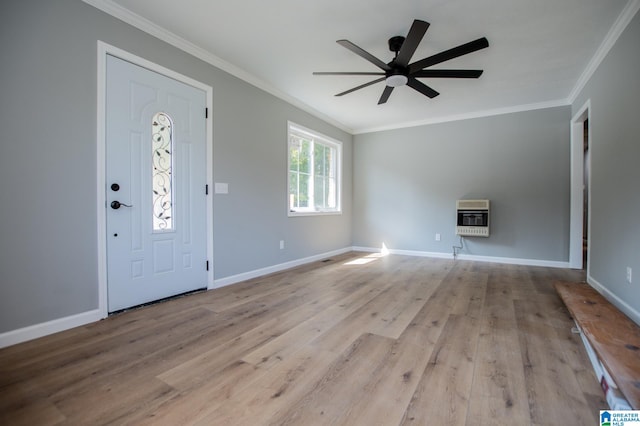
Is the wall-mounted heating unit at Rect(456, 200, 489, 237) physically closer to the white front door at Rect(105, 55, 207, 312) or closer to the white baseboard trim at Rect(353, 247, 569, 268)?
the white baseboard trim at Rect(353, 247, 569, 268)

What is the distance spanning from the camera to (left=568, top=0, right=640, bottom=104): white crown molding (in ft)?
7.59

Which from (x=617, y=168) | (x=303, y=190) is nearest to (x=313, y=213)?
(x=303, y=190)

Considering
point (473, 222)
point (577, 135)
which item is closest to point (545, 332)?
point (473, 222)

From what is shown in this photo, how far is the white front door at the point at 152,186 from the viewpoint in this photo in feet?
8.00

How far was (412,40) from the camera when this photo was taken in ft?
7.29

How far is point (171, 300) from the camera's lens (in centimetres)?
284

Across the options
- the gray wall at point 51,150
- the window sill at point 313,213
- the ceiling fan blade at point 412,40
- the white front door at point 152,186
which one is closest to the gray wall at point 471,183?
the window sill at point 313,213

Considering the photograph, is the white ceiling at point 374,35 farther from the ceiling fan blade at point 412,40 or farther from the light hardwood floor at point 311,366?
the light hardwood floor at point 311,366

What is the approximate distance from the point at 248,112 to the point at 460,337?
3342 millimetres

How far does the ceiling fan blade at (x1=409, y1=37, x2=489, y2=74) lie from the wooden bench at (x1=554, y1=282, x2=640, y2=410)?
6.79 feet

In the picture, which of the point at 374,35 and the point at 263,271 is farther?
the point at 263,271

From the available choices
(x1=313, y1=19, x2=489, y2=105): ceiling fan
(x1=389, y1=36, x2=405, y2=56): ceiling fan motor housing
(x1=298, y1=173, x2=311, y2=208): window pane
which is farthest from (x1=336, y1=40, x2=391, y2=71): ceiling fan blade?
(x1=298, y1=173, x2=311, y2=208): window pane

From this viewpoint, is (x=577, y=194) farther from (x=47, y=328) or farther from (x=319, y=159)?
(x=47, y=328)

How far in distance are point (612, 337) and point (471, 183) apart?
3.78m
